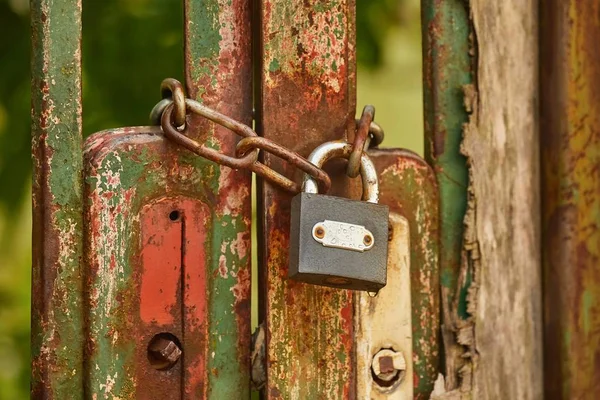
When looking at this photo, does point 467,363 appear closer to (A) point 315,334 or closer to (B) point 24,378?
(A) point 315,334

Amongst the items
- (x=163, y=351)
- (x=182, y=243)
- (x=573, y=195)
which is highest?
(x=573, y=195)

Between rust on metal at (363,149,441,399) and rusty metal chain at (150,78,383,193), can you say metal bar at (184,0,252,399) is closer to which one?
rusty metal chain at (150,78,383,193)

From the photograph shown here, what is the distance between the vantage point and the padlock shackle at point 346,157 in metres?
0.80

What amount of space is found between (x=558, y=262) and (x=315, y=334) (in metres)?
0.33

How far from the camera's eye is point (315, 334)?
83cm

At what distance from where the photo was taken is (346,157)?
32.3 inches

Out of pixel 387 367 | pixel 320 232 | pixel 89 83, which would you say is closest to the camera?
pixel 320 232

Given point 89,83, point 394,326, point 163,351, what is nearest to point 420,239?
point 394,326

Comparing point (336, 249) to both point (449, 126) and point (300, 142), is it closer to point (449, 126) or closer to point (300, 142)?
point (300, 142)

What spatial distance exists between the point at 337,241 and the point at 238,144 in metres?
0.13

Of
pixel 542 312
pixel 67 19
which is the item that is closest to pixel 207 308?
pixel 67 19

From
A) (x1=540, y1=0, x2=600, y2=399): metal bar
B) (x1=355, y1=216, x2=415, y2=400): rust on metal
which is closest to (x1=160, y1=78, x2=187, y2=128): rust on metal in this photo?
(x1=355, y1=216, x2=415, y2=400): rust on metal

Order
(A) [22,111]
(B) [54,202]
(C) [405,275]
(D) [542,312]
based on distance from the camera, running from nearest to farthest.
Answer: (B) [54,202] < (C) [405,275] < (D) [542,312] < (A) [22,111]

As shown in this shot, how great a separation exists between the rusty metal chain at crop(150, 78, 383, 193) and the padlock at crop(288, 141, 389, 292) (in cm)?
2
